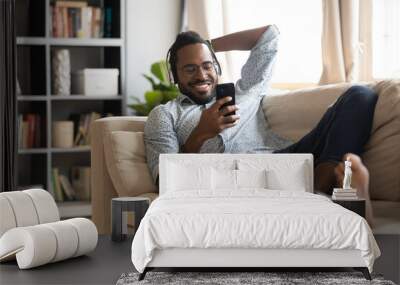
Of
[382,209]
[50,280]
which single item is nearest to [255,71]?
[382,209]

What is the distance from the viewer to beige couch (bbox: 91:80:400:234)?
14.7 feet

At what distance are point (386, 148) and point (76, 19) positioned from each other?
107 inches

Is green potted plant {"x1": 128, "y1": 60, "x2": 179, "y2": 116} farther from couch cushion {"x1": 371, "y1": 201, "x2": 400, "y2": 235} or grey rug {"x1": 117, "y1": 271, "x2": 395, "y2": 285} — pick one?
grey rug {"x1": 117, "y1": 271, "x2": 395, "y2": 285}

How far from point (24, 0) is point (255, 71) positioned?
2190 millimetres

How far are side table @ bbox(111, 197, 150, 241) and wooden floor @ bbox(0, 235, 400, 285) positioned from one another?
11 centimetres

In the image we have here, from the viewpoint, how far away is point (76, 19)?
612 centimetres

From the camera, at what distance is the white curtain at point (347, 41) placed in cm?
571

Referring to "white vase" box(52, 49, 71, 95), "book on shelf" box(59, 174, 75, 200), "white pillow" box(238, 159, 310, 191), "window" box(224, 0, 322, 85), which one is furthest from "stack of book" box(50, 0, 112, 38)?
"white pillow" box(238, 159, 310, 191)

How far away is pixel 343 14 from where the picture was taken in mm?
5766

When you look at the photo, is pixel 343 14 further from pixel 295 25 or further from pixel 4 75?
pixel 4 75

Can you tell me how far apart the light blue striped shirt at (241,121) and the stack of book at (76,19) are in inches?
58.7

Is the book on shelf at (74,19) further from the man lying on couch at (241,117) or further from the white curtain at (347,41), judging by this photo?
the white curtain at (347,41)

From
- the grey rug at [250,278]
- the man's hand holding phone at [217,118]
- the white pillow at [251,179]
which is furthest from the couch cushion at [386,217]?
the man's hand holding phone at [217,118]

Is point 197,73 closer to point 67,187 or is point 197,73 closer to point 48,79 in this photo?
point 48,79
